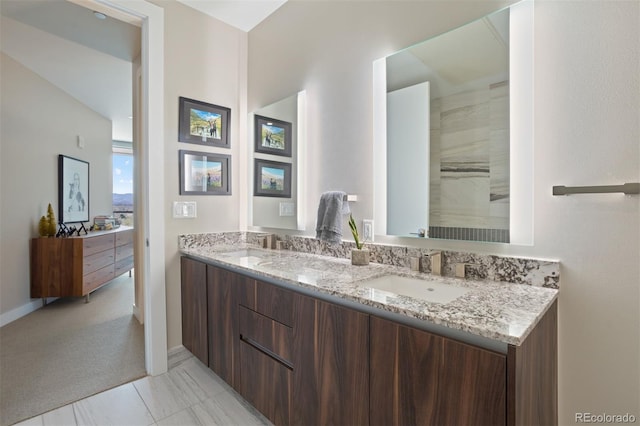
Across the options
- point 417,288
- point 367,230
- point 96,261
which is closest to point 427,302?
point 417,288

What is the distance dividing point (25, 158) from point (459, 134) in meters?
4.29

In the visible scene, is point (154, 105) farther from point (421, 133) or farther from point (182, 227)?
point (421, 133)

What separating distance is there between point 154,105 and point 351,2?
4.64ft

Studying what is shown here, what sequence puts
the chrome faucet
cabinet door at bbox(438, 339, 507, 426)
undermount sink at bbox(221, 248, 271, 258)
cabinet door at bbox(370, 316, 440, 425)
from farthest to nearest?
undermount sink at bbox(221, 248, 271, 258), the chrome faucet, cabinet door at bbox(370, 316, 440, 425), cabinet door at bbox(438, 339, 507, 426)

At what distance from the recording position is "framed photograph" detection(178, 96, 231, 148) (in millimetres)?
2197

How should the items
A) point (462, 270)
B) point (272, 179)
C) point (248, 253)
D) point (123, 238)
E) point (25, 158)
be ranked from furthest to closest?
point (123, 238) < point (25, 158) < point (272, 179) < point (248, 253) < point (462, 270)

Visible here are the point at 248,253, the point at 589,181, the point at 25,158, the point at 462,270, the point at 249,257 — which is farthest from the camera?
the point at 25,158

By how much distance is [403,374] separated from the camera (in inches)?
36.8

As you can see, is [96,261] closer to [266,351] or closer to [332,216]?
[266,351]

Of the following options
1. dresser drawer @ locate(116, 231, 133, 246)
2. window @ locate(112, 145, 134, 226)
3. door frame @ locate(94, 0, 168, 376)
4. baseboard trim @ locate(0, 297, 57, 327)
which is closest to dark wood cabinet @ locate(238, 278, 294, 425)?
door frame @ locate(94, 0, 168, 376)

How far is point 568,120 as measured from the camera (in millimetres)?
1098

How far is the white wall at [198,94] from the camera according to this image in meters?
2.13

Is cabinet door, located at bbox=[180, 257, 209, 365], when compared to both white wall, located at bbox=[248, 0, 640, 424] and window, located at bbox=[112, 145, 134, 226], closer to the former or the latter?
white wall, located at bbox=[248, 0, 640, 424]

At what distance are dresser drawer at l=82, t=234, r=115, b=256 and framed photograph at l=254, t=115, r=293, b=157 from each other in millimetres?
2686
